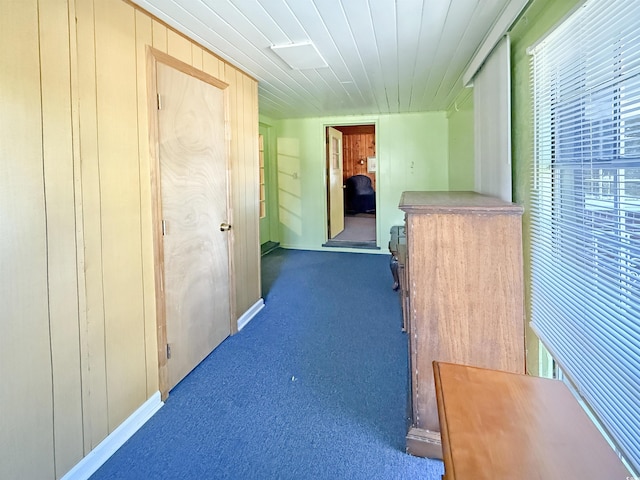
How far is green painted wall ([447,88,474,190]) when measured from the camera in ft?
12.0

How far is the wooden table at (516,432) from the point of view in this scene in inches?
27.6

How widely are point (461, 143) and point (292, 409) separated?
3.45 m

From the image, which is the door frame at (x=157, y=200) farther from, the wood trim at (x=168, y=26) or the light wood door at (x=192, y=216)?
the wood trim at (x=168, y=26)

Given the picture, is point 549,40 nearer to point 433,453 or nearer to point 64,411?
point 433,453

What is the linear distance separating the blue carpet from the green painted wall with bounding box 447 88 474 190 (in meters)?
1.71

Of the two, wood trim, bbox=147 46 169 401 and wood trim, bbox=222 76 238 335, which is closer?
wood trim, bbox=147 46 169 401

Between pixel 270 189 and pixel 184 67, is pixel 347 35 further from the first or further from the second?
pixel 270 189

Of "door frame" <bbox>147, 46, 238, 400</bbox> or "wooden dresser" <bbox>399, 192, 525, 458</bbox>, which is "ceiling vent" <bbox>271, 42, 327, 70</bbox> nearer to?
"door frame" <bbox>147, 46, 238, 400</bbox>

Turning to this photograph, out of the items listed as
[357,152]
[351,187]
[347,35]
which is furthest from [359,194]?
[347,35]

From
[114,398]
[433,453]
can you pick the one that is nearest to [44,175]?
[114,398]

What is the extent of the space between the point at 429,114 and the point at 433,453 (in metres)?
4.68

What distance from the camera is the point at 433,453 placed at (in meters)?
1.64

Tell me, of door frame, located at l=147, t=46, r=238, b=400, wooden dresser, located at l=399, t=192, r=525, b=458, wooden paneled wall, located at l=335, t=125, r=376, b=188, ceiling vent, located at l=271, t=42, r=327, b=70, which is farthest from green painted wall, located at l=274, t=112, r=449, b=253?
wooden paneled wall, located at l=335, t=125, r=376, b=188

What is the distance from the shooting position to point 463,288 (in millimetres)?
1572
